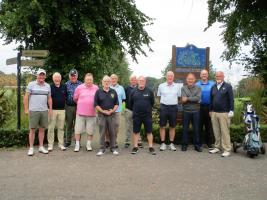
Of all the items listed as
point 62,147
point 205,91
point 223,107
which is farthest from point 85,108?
point 223,107

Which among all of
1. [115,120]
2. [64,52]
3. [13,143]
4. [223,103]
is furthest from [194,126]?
[64,52]

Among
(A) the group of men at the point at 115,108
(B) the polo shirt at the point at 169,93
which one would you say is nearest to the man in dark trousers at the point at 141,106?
(A) the group of men at the point at 115,108

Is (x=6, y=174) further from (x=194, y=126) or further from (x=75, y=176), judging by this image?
(x=194, y=126)

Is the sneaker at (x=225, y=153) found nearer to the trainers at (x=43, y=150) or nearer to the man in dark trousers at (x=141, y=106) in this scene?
the man in dark trousers at (x=141, y=106)

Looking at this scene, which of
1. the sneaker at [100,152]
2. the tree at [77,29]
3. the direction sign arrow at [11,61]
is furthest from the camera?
the tree at [77,29]

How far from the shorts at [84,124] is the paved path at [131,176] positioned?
0.59 m

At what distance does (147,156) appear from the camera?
31.5 ft

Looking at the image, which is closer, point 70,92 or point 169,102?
point 169,102

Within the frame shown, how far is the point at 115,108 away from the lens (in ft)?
32.7

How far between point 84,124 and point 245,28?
11109 millimetres

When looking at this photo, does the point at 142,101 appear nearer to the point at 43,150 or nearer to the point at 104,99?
the point at 104,99

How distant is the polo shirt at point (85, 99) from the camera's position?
10.2 metres

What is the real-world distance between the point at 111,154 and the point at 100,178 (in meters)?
2.35

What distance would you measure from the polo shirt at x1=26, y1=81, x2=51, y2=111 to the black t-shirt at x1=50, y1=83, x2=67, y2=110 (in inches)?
13.3
